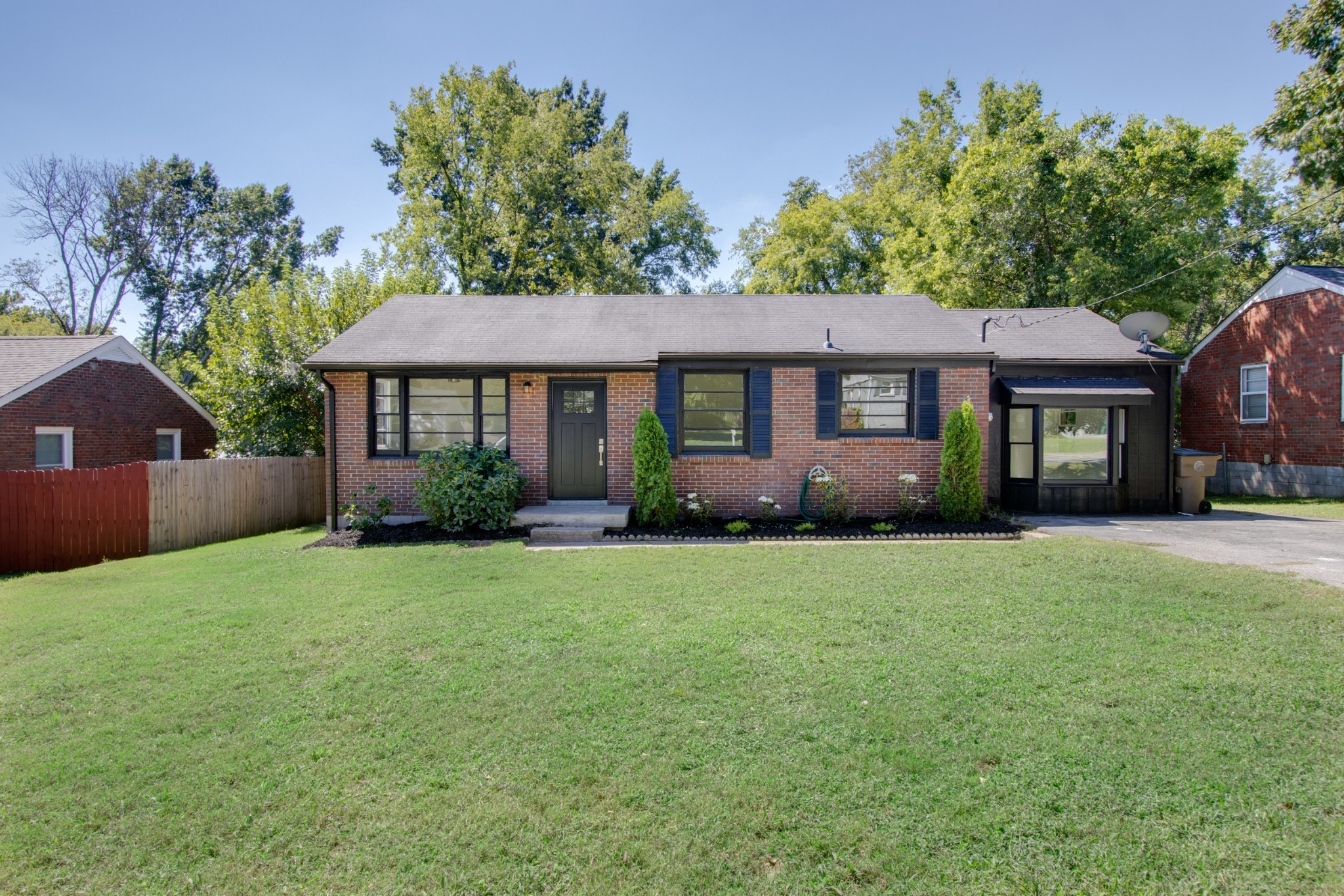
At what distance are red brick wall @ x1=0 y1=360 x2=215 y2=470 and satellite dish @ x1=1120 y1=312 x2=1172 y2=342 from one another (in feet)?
62.7

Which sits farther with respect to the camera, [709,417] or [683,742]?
[709,417]

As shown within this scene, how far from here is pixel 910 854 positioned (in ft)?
8.02

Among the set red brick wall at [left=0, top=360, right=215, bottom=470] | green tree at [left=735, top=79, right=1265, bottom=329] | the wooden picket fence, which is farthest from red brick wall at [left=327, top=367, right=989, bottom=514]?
green tree at [left=735, top=79, right=1265, bottom=329]

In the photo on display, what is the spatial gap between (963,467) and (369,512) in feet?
30.3

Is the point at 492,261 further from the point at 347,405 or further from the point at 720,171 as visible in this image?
the point at 347,405

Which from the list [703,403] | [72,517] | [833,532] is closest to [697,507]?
[703,403]

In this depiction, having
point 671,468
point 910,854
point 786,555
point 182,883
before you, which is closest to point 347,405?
point 671,468

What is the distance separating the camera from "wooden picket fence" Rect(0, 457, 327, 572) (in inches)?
341

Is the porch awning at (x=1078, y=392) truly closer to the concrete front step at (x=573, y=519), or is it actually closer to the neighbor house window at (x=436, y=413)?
the concrete front step at (x=573, y=519)

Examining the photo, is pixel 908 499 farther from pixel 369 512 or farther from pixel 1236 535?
pixel 369 512

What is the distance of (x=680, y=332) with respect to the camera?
11133mm

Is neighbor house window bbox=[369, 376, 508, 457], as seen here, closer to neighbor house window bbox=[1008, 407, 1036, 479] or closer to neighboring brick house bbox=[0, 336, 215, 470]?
neighboring brick house bbox=[0, 336, 215, 470]

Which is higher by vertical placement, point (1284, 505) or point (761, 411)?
point (761, 411)

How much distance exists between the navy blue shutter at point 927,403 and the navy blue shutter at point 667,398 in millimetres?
3957
